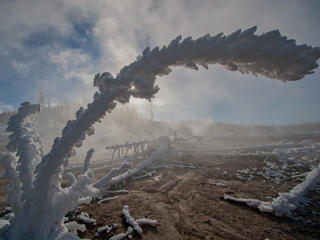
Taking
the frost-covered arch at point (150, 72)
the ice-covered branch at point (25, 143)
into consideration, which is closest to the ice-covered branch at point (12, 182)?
the ice-covered branch at point (25, 143)

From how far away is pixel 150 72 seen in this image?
2.65 m

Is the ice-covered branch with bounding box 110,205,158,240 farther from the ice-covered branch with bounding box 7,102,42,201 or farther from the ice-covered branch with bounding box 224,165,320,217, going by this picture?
the ice-covered branch with bounding box 224,165,320,217

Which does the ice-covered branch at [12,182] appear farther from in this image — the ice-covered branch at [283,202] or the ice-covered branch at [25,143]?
the ice-covered branch at [283,202]

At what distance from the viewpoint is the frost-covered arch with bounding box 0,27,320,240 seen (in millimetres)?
2348

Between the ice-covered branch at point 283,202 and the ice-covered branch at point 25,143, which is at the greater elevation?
the ice-covered branch at point 25,143

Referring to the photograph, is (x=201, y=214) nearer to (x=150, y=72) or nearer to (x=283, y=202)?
(x=283, y=202)

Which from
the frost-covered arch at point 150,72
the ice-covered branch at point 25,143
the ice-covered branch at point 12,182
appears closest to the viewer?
the frost-covered arch at point 150,72

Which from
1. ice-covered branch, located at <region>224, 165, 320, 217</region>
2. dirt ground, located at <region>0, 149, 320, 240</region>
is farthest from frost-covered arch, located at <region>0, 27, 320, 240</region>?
ice-covered branch, located at <region>224, 165, 320, 217</region>

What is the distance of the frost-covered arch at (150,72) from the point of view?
2348mm

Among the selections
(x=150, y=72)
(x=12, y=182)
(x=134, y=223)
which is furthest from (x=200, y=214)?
(x=12, y=182)

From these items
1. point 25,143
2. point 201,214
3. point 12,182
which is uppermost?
point 25,143

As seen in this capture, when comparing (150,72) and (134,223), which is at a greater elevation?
(150,72)

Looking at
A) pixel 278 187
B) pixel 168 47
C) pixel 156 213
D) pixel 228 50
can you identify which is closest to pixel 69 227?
pixel 156 213

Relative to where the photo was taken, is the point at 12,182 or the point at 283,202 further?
the point at 283,202
